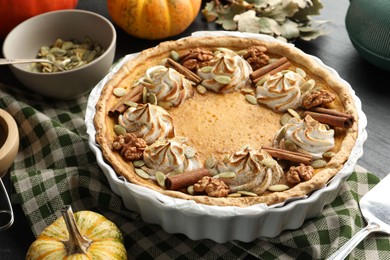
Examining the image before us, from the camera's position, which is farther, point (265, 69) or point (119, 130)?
point (265, 69)

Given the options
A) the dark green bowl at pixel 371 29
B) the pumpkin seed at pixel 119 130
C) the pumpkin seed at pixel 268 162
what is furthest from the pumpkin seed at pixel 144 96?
the dark green bowl at pixel 371 29

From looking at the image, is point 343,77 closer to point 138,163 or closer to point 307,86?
point 307,86

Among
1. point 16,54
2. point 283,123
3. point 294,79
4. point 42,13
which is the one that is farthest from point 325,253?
point 42,13

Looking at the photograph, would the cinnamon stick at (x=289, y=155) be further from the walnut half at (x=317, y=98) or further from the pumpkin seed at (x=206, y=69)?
the pumpkin seed at (x=206, y=69)

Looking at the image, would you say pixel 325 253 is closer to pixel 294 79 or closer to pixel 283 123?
pixel 283 123

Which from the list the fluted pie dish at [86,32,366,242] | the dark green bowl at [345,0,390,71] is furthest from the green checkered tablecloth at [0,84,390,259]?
the dark green bowl at [345,0,390,71]

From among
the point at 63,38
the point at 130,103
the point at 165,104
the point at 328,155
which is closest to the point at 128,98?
the point at 130,103

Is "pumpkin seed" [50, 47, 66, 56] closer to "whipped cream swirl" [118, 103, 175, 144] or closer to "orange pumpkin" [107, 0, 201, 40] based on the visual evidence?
"orange pumpkin" [107, 0, 201, 40]
